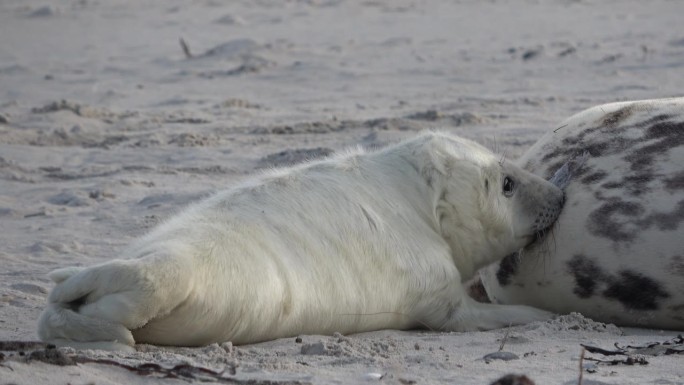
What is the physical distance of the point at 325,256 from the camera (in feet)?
13.0

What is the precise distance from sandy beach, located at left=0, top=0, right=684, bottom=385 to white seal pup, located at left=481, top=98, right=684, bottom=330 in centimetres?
11

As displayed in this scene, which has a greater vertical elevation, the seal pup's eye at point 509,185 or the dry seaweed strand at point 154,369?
the seal pup's eye at point 509,185

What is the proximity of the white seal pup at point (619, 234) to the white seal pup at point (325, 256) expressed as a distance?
116mm

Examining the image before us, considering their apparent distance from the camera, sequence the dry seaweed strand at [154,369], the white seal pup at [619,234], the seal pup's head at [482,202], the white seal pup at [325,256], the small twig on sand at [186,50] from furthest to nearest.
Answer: the small twig on sand at [186,50]
the seal pup's head at [482,202]
the white seal pup at [619,234]
the white seal pup at [325,256]
the dry seaweed strand at [154,369]

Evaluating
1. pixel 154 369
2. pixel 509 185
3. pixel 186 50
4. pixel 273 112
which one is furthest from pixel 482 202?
pixel 186 50

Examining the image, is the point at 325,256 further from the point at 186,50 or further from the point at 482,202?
the point at 186,50

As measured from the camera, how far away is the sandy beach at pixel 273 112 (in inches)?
136

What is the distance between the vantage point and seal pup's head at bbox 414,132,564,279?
4434mm

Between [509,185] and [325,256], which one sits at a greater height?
[509,185]

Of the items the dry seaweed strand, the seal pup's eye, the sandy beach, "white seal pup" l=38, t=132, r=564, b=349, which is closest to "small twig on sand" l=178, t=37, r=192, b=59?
the sandy beach

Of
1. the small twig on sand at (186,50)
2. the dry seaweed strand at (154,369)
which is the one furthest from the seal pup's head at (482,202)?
the small twig on sand at (186,50)

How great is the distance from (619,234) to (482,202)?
536mm

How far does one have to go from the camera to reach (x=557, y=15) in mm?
14836

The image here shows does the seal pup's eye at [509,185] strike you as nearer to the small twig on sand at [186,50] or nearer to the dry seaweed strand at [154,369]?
Answer: the dry seaweed strand at [154,369]
